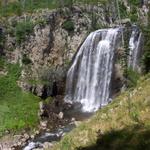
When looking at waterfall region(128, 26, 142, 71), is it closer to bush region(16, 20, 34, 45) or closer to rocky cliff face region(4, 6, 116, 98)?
rocky cliff face region(4, 6, 116, 98)

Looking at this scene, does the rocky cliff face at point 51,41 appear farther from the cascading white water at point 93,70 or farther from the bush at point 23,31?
the cascading white water at point 93,70

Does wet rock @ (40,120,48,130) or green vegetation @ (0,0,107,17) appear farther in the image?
green vegetation @ (0,0,107,17)

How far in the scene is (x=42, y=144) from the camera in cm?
4684

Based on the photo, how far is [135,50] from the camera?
6128cm

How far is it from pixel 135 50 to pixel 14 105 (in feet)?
60.6

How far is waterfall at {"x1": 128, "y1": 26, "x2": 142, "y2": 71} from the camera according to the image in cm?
6115

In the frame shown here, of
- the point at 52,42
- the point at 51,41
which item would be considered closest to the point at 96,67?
the point at 52,42

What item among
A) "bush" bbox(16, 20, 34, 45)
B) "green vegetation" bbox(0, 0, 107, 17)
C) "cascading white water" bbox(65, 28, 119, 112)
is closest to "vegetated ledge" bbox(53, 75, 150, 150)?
"cascading white water" bbox(65, 28, 119, 112)

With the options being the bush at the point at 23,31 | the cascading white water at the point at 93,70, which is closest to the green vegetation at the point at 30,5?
the bush at the point at 23,31

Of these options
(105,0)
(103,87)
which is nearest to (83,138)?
(103,87)

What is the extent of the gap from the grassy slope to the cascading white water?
20.2 ft

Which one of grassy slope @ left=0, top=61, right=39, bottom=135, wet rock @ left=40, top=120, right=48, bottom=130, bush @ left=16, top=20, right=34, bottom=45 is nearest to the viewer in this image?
wet rock @ left=40, top=120, right=48, bottom=130

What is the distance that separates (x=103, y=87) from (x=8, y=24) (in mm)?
19563

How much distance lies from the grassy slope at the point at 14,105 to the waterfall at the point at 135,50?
47.0ft
